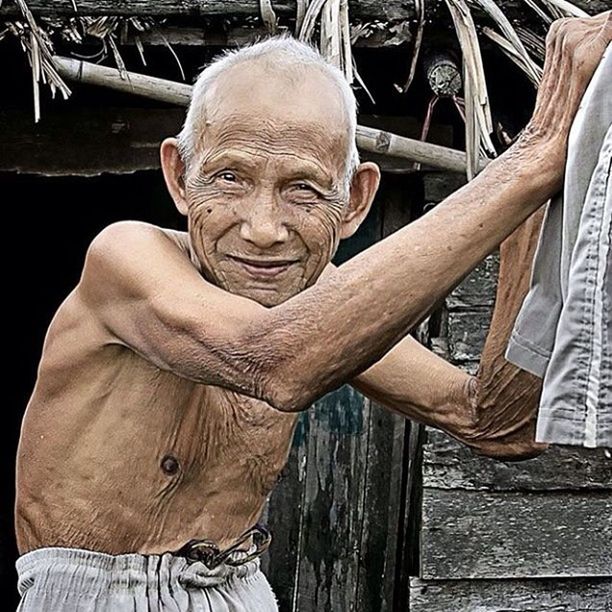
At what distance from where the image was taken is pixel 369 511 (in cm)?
518

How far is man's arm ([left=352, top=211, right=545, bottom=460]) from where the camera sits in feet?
8.51

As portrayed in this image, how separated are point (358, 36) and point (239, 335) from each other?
213 cm

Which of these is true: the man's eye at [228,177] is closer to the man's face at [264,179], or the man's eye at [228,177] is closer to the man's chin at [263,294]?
the man's face at [264,179]

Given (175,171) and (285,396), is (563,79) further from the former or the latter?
(175,171)

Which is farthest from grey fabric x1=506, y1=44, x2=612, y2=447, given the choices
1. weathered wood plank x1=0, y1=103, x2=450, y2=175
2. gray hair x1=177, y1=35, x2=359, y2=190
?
weathered wood plank x1=0, y1=103, x2=450, y2=175

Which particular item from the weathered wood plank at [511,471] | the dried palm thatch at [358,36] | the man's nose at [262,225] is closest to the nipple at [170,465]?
the man's nose at [262,225]

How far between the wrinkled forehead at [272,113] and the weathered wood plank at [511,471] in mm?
2199

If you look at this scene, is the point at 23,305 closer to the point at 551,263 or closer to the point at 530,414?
the point at 530,414

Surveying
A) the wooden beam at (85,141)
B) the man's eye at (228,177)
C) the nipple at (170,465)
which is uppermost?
the wooden beam at (85,141)

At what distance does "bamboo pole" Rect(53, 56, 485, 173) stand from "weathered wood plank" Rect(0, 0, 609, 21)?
17 cm

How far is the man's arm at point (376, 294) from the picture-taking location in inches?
84.5

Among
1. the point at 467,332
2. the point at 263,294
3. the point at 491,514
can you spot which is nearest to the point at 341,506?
the point at 491,514

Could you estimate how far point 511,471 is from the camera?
4.71 metres

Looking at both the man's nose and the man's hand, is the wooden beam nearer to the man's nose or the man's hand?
the man's nose
